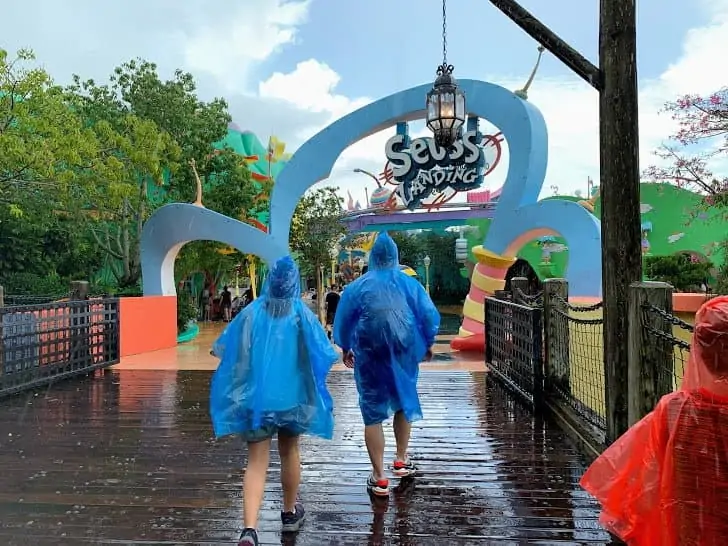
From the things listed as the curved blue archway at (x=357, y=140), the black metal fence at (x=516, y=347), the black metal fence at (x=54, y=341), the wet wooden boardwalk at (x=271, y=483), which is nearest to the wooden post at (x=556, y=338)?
the black metal fence at (x=516, y=347)

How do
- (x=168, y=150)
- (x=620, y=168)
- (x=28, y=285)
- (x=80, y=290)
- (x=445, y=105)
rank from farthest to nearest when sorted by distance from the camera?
(x=28, y=285)
(x=168, y=150)
(x=80, y=290)
(x=445, y=105)
(x=620, y=168)

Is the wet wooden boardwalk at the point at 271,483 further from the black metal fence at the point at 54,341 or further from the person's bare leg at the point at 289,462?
the black metal fence at the point at 54,341

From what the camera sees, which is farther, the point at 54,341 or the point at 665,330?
the point at 54,341

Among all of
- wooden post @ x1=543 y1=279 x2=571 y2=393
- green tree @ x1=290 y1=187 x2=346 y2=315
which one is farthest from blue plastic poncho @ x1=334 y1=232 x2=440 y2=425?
green tree @ x1=290 y1=187 x2=346 y2=315

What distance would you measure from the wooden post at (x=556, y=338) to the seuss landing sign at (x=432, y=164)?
221 inches

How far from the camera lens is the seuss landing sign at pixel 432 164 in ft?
33.9

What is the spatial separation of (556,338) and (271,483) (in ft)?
9.11

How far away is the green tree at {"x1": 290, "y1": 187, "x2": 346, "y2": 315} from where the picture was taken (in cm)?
1622

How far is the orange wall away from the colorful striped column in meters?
5.40

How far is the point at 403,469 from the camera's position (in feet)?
12.0

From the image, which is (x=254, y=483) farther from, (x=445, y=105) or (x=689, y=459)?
(x=445, y=105)

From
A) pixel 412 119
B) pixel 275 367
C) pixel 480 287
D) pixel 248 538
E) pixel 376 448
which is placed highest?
pixel 412 119

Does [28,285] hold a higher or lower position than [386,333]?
higher

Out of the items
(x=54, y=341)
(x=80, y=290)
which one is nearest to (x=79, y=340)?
(x=54, y=341)
